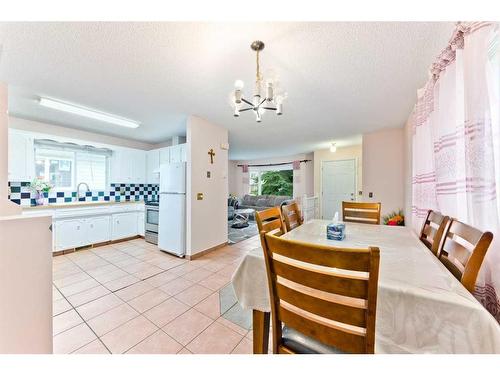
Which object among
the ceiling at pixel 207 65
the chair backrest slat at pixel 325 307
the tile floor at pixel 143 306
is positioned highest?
the ceiling at pixel 207 65

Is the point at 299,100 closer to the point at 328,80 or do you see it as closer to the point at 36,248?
the point at 328,80

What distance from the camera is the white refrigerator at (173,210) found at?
3.02 m

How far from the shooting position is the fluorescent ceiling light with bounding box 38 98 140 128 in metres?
2.33

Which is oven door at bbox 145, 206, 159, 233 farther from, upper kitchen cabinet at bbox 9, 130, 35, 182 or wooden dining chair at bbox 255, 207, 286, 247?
wooden dining chair at bbox 255, 207, 286, 247

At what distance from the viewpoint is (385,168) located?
12.5ft

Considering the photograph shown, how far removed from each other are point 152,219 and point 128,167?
4.66 feet

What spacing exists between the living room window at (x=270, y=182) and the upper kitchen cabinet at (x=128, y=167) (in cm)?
419

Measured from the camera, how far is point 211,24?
4.09 ft

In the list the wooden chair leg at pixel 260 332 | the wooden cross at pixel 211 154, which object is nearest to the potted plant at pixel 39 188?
the wooden cross at pixel 211 154

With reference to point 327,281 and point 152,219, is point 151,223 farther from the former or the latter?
point 327,281

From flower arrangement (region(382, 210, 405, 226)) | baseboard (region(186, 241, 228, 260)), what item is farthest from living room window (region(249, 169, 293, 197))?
baseboard (region(186, 241, 228, 260))

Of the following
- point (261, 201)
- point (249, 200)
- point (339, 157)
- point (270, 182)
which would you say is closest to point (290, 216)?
point (339, 157)

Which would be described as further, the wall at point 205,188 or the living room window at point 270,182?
the living room window at point 270,182

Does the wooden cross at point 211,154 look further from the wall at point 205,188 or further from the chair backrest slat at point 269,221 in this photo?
the chair backrest slat at point 269,221
